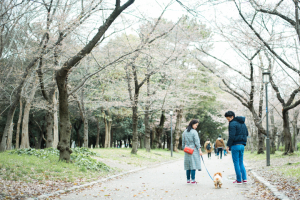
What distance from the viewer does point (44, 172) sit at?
8.30m

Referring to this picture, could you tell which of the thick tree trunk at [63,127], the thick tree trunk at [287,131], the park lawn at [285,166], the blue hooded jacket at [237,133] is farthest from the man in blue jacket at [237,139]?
the thick tree trunk at [287,131]

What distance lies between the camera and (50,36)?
1317 cm

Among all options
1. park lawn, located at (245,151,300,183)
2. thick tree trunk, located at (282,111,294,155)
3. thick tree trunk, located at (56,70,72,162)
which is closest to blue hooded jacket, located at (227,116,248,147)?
park lawn, located at (245,151,300,183)

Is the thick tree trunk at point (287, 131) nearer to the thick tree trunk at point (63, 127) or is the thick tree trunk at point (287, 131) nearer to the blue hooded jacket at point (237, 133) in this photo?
the blue hooded jacket at point (237, 133)

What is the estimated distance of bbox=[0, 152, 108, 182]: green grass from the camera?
A: 7516 mm

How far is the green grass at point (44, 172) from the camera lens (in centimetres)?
752

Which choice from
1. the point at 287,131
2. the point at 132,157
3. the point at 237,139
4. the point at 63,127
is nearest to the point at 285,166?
the point at 237,139

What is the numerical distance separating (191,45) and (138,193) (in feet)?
45.6

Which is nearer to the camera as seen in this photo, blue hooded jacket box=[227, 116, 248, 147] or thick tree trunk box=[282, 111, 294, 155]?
blue hooded jacket box=[227, 116, 248, 147]

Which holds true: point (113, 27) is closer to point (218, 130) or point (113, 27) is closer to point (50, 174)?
point (50, 174)

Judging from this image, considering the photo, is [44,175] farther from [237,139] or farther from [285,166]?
[285,166]

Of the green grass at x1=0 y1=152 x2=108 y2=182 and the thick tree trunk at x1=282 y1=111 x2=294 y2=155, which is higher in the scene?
the thick tree trunk at x1=282 y1=111 x2=294 y2=155

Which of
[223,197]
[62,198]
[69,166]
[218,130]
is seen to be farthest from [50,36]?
[218,130]

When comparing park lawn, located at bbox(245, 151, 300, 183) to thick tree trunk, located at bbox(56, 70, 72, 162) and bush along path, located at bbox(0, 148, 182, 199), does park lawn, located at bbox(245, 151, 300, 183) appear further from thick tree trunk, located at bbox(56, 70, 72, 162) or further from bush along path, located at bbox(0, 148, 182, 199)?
thick tree trunk, located at bbox(56, 70, 72, 162)
